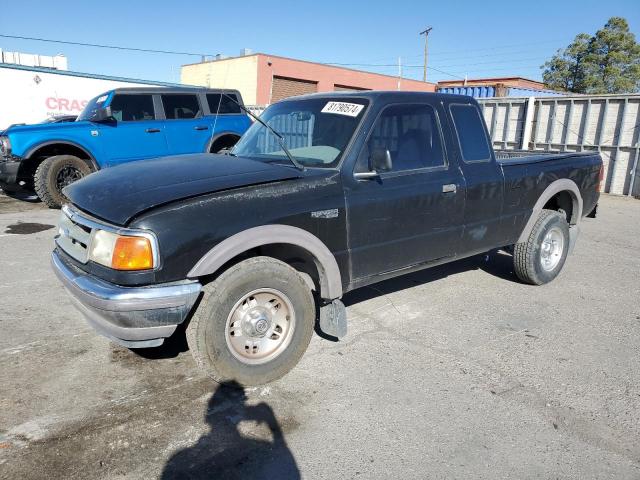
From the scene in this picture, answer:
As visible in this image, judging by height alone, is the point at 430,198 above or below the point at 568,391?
above

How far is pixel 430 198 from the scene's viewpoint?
3840 millimetres

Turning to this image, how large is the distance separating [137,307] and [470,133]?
318 cm

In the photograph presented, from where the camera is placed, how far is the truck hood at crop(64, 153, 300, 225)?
9.04 ft

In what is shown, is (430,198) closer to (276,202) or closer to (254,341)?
(276,202)

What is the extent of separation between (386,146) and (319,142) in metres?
0.51

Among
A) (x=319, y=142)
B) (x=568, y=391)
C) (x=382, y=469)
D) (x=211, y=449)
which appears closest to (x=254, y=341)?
(x=211, y=449)

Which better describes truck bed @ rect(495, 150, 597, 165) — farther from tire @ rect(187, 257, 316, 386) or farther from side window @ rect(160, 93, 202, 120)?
side window @ rect(160, 93, 202, 120)

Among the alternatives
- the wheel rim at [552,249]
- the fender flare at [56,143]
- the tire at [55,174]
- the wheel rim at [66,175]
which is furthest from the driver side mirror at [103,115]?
the wheel rim at [552,249]

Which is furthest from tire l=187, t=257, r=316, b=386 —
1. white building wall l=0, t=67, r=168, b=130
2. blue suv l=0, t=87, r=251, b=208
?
white building wall l=0, t=67, r=168, b=130

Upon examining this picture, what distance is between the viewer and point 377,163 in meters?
3.36

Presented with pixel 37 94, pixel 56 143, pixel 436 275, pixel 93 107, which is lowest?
pixel 436 275

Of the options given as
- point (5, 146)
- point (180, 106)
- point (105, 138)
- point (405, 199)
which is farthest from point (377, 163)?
point (5, 146)

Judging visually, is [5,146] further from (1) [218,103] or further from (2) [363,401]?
(2) [363,401]

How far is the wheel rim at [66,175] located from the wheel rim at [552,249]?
25.7 feet
